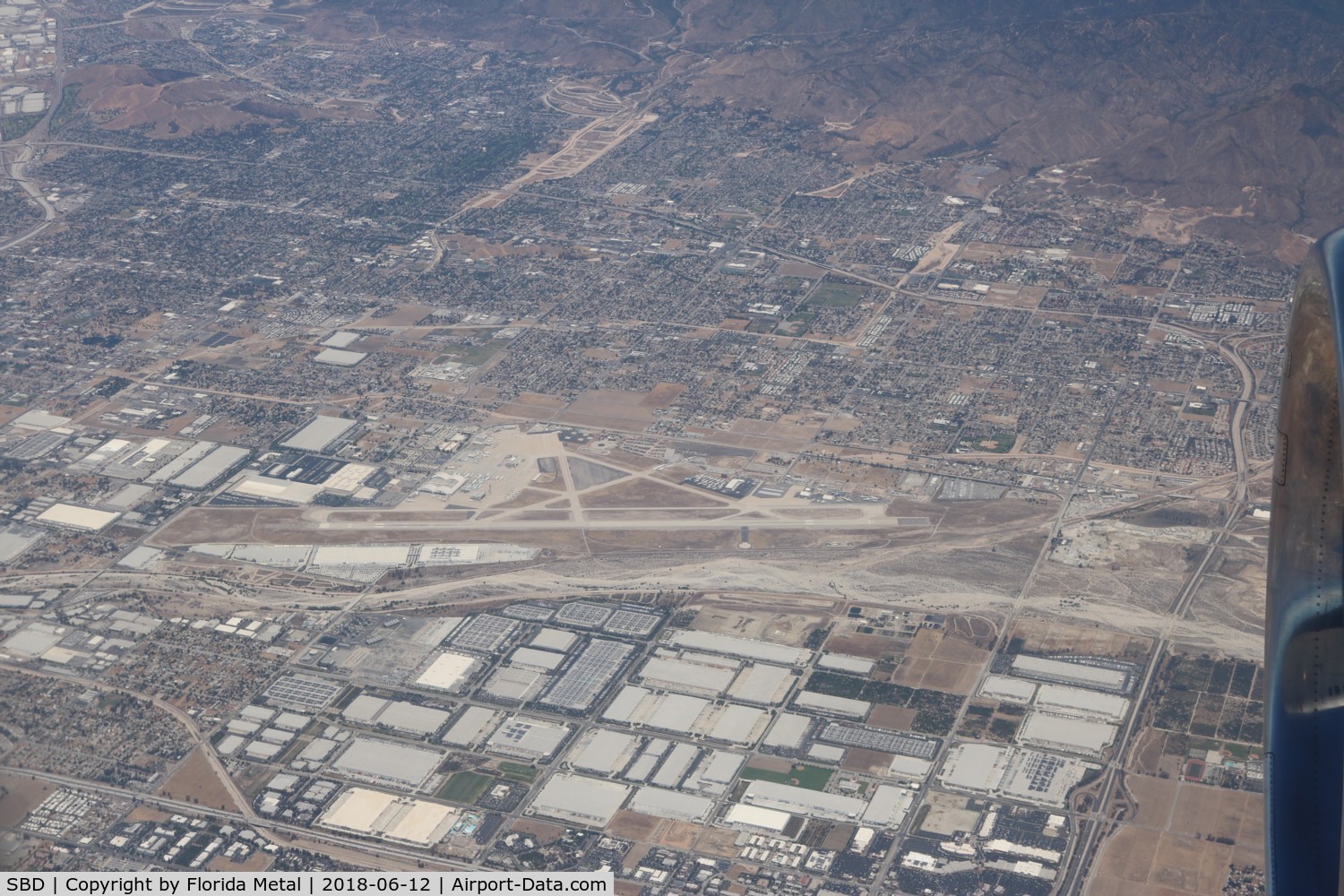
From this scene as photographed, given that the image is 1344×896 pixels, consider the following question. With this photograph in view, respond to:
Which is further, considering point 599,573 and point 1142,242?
point 1142,242

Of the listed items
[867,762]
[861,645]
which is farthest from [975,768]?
[861,645]

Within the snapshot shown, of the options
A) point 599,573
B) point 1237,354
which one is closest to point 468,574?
point 599,573

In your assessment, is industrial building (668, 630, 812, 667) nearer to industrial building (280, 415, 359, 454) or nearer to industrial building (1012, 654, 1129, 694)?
industrial building (1012, 654, 1129, 694)

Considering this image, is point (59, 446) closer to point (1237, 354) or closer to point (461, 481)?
point (461, 481)

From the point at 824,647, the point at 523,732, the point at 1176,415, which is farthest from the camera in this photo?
the point at 1176,415

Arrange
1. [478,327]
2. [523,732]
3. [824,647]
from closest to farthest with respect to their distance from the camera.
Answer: [523,732]
[824,647]
[478,327]

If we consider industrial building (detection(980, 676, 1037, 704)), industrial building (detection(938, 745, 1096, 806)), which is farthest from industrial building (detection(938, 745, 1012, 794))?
industrial building (detection(980, 676, 1037, 704))
